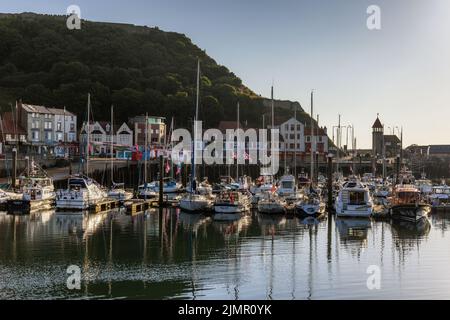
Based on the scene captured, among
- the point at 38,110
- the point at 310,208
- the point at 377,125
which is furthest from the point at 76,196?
the point at 377,125

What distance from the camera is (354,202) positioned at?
46625 mm

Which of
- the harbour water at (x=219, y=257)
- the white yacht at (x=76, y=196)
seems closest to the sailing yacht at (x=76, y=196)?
the white yacht at (x=76, y=196)

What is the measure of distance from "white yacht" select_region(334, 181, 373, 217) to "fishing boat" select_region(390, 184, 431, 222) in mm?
2036

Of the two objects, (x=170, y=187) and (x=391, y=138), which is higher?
(x=391, y=138)

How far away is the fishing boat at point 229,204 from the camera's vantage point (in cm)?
4894

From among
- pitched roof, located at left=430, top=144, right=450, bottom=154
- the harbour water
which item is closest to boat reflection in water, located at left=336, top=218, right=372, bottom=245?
the harbour water

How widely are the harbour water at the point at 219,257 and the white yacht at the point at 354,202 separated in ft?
2.45

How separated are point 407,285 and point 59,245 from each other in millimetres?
18595

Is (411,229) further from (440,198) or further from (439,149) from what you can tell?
(439,149)

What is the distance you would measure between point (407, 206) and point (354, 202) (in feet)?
12.9

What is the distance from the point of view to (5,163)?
7012 cm

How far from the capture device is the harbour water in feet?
75.3

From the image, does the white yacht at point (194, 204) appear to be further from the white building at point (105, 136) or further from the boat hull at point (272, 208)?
the white building at point (105, 136)
